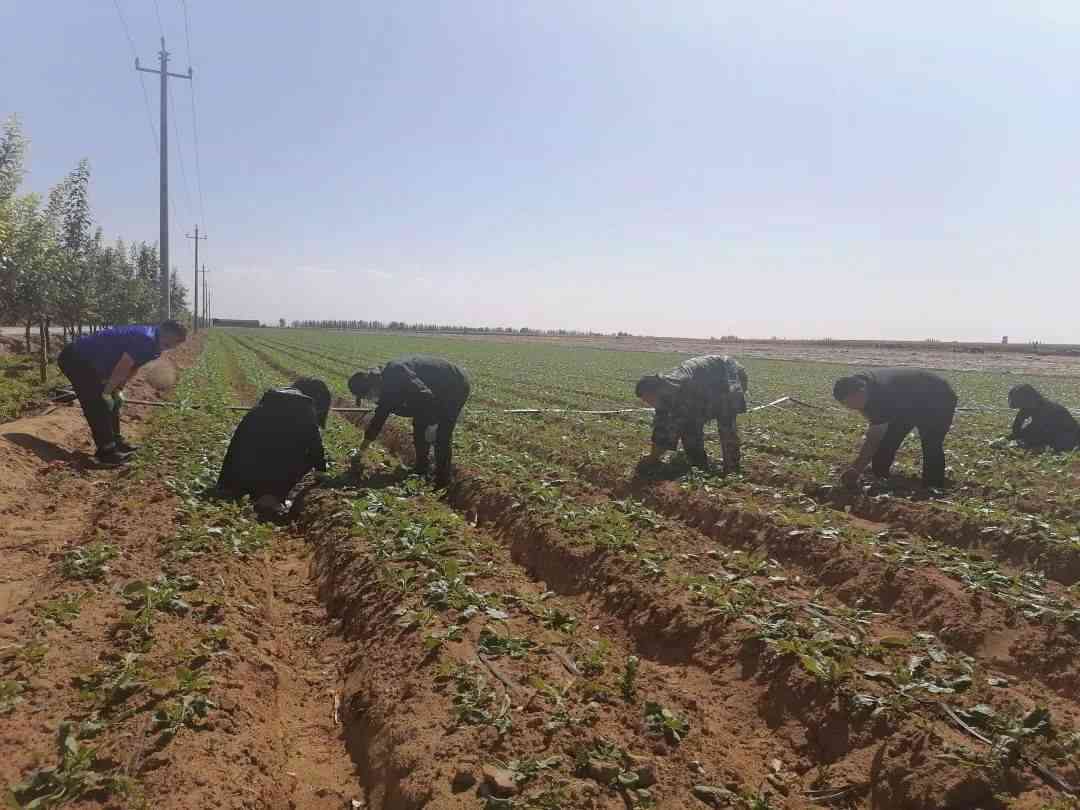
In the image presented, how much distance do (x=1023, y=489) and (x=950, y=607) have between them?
485 cm

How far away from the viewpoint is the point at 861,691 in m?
3.87

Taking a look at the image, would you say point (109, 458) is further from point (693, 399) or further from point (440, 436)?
point (693, 399)

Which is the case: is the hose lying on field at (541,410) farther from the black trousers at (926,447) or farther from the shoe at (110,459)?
the black trousers at (926,447)

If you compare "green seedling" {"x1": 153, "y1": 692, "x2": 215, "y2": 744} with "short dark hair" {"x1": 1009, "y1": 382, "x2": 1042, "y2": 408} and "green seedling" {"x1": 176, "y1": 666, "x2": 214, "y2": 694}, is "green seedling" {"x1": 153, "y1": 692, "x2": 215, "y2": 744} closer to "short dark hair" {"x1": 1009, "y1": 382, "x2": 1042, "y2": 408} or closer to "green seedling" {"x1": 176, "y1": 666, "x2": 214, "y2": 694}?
"green seedling" {"x1": 176, "y1": 666, "x2": 214, "y2": 694}

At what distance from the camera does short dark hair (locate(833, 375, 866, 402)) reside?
27.3ft

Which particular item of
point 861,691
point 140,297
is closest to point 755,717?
point 861,691

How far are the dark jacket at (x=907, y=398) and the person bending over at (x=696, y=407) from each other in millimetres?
1824

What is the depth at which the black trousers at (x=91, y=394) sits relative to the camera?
8859mm

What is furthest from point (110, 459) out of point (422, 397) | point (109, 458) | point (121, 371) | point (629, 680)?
point (629, 680)

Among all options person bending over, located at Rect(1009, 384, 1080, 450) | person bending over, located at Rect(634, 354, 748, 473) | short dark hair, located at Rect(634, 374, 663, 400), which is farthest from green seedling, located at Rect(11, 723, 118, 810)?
person bending over, located at Rect(1009, 384, 1080, 450)

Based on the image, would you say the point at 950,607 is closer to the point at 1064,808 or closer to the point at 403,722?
the point at 1064,808

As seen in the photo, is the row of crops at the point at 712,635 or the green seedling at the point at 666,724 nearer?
the row of crops at the point at 712,635

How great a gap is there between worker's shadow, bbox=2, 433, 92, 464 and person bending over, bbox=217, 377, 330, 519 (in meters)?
3.10

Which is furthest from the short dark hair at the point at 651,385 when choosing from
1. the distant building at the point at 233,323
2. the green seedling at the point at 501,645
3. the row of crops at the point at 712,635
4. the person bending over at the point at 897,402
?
the distant building at the point at 233,323
